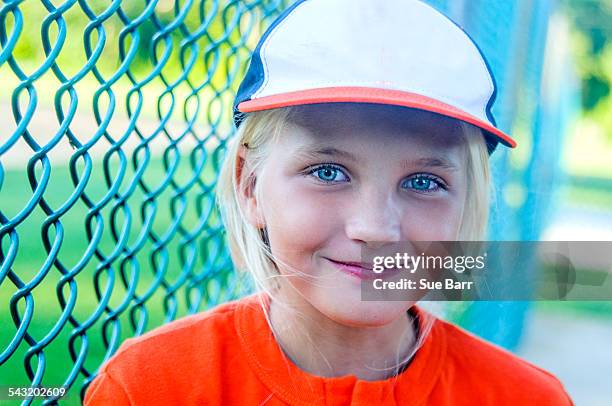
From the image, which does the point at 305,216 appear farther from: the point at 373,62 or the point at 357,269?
the point at 373,62

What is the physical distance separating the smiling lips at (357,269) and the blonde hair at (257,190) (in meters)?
0.17

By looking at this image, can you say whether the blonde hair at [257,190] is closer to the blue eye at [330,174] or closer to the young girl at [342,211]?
→ the young girl at [342,211]

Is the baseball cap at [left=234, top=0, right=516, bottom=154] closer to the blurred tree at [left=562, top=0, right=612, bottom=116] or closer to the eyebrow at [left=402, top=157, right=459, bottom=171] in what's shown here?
the eyebrow at [left=402, top=157, right=459, bottom=171]

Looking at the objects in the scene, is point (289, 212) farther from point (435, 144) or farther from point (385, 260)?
point (435, 144)

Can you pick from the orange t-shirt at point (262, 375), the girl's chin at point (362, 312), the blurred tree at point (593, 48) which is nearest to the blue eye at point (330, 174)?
the girl's chin at point (362, 312)

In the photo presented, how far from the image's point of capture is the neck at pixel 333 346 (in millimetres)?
1379

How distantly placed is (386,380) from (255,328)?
0.93ft

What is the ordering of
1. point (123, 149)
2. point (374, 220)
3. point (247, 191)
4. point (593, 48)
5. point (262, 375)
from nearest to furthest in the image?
1. point (374, 220)
2. point (262, 375)
3. point (247, 191)
4. point (123, 149)
5. point (593, 48)

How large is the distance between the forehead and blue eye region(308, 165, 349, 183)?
52 millimetres

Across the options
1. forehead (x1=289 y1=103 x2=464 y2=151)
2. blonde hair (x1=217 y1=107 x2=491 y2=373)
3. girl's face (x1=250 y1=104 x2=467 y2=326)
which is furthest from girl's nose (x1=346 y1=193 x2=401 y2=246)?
blonde hair (x1=217 y1=107 x2=491 y2=373)

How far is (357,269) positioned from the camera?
1.22 metres

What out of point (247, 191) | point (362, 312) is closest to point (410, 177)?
point (362, 312)

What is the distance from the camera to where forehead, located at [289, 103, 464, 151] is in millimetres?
1198

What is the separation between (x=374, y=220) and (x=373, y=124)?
0.57ft
